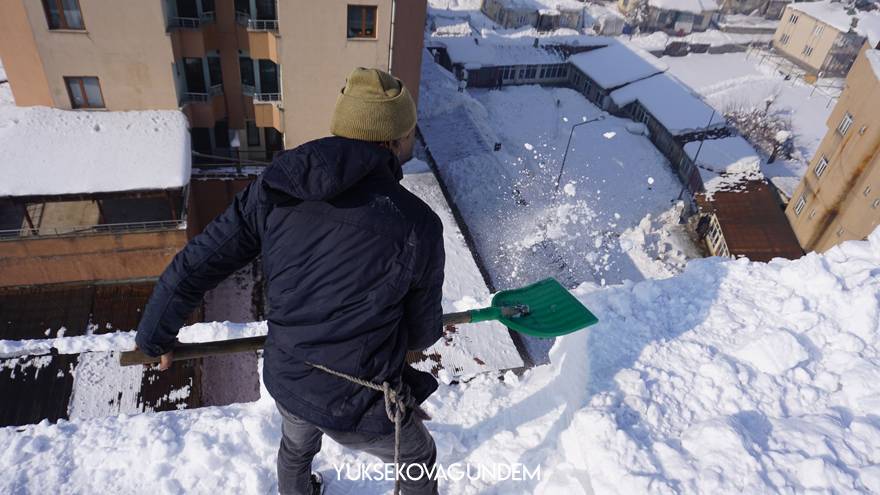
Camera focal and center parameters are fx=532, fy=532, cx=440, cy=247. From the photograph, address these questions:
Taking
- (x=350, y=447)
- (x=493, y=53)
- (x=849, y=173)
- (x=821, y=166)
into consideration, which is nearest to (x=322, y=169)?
(x=350, y=447)

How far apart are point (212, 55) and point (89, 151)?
12.1 feet

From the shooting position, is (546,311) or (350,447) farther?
(546,311)

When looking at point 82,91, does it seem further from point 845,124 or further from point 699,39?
point 699,39

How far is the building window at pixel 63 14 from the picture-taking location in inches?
414

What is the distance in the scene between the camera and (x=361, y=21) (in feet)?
40.0

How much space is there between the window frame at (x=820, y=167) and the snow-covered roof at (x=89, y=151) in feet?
66.7

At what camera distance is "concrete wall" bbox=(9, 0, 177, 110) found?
→ 35.0ft

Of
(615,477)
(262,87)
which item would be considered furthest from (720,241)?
(615,477)

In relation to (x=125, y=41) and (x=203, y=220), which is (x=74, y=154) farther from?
(x=203, y=220)

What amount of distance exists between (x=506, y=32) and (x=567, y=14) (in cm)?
569

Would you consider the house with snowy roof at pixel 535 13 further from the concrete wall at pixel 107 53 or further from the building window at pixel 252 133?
the concrete wall at pixel 107 53

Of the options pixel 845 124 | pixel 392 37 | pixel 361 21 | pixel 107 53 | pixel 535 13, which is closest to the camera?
pixel 107 53

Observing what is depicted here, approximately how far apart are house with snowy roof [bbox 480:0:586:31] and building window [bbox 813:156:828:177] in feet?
87.6

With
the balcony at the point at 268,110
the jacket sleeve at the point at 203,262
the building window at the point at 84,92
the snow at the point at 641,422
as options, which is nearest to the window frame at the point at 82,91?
the building window at the point at 84,92
